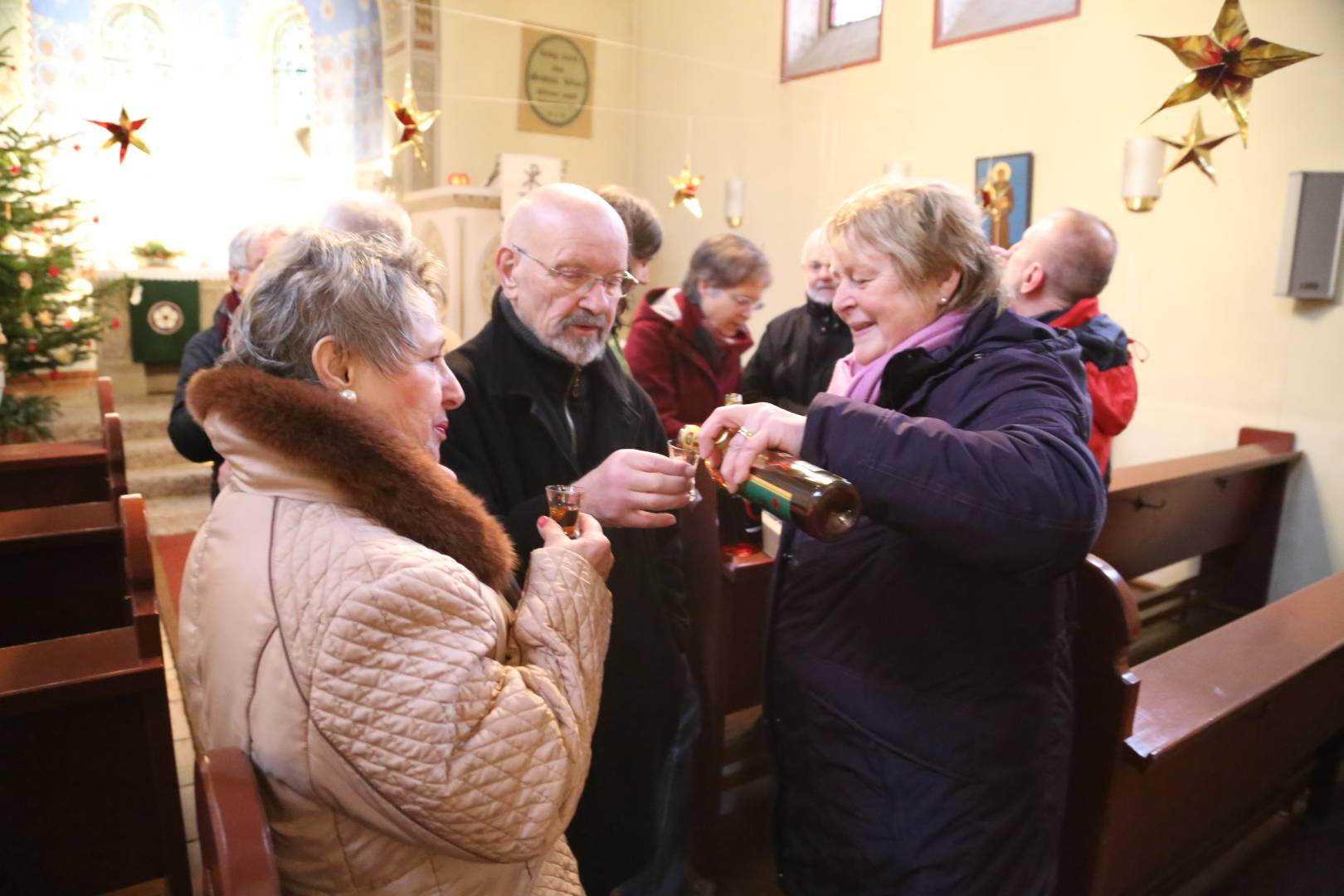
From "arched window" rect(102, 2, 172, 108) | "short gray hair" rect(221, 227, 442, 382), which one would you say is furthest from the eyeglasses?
"arched window" rect(102, 2, 172, 108)

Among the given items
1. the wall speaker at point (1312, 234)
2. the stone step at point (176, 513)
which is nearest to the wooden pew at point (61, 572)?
the stone step at point (176, 513)

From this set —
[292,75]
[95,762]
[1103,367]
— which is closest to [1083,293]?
[1103,367]

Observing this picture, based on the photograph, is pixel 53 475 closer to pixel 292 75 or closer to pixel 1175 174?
pixel 1175 174

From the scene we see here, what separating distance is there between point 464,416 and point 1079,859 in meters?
1.53

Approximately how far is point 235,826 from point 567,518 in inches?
20.2

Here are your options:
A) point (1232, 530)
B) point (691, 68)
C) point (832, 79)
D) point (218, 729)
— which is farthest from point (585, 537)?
point (691, 68)

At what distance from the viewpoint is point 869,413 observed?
1116 mm

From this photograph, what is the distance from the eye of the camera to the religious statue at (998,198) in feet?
16.8

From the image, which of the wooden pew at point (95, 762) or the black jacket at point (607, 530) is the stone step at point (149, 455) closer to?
the wooden pew at point (95, 762)

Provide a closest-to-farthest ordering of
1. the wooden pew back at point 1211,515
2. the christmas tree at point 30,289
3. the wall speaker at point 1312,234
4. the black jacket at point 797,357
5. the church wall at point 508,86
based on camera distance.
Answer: the black jacket at point 797,357
the wooden pew back at point 1211,515
the wall speaker at point 1312,234
the christmas tree at point 30,289
the church wall at point 508,86

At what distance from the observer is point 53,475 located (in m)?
2.99

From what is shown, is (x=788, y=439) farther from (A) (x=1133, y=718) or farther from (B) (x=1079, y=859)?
(B) (x=1079, y=859)

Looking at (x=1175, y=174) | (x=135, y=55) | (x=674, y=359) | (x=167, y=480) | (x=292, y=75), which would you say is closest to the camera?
(x=674, y=359)

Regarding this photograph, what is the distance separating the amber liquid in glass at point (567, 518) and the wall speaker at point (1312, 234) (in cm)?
414
